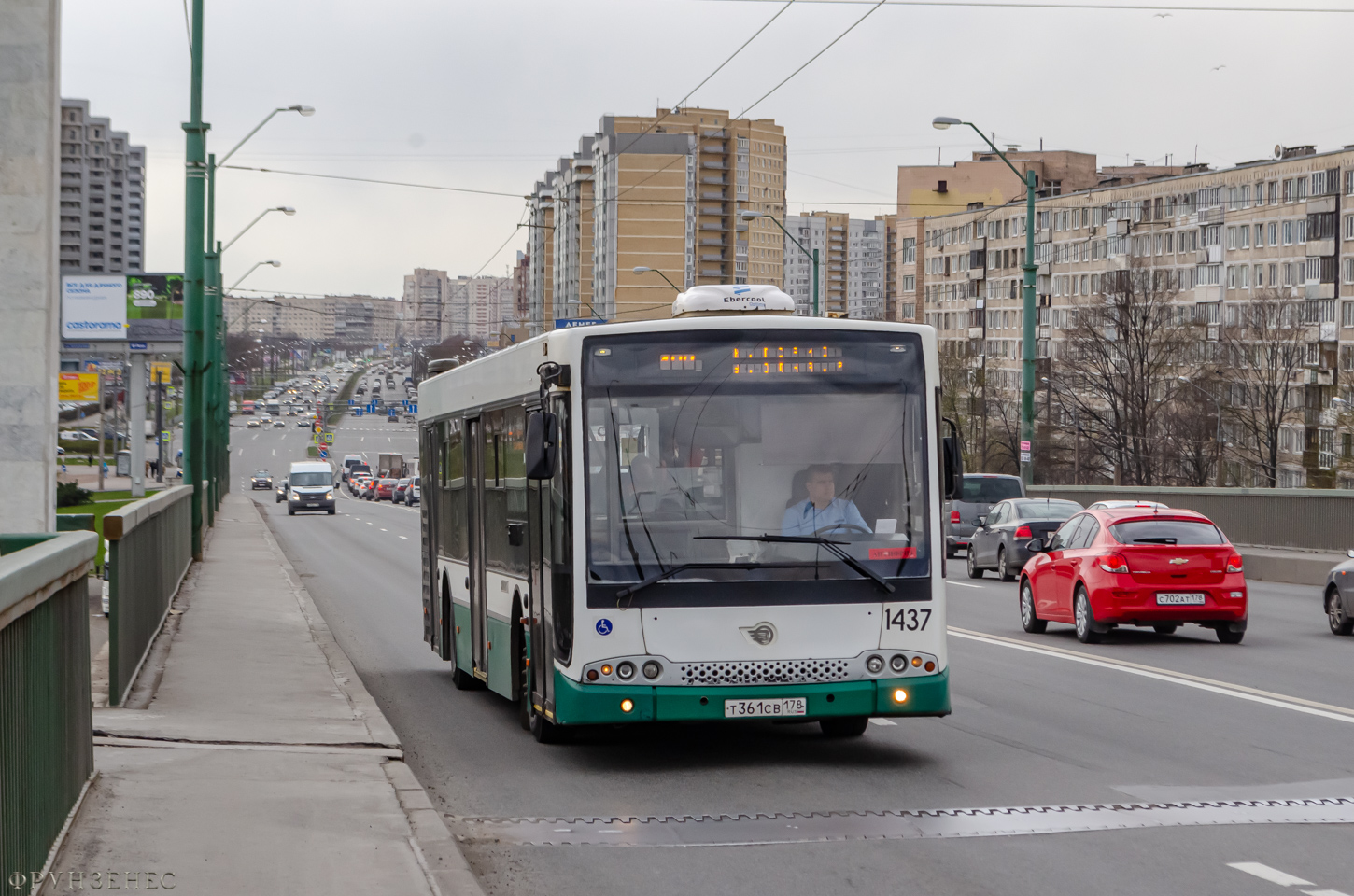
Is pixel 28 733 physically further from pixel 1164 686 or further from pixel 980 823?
pixel 1164 686

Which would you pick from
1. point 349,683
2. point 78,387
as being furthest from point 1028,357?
point 78,387

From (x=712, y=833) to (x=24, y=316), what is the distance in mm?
8771

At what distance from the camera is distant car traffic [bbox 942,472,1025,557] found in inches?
1473

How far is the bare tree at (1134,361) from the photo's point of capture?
269 ft

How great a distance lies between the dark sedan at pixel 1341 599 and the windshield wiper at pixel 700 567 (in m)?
11.0

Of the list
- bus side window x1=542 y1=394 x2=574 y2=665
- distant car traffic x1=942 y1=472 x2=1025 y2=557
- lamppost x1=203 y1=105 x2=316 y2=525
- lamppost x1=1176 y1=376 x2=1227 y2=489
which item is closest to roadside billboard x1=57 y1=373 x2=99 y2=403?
lamppost x1=203 y1=105 x2=316 y2=525

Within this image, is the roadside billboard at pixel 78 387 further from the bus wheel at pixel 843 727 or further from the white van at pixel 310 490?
the bus wheel at pixel 843 727

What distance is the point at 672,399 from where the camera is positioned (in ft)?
33.1

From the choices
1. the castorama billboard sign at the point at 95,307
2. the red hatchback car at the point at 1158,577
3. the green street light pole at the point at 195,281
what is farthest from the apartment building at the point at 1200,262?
the red hatchback car at the point at 1158,577

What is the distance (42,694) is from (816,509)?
477 centimetres

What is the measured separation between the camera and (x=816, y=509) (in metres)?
10.0

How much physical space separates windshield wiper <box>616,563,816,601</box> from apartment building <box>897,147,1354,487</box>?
69788mm

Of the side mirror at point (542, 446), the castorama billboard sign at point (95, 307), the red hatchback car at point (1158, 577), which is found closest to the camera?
the side mirror at point (542, 446)

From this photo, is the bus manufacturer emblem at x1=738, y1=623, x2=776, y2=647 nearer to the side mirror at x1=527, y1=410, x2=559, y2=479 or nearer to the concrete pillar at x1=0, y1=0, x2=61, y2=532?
the side mirror at x1=527, y1=410, x2=559, y2=479
